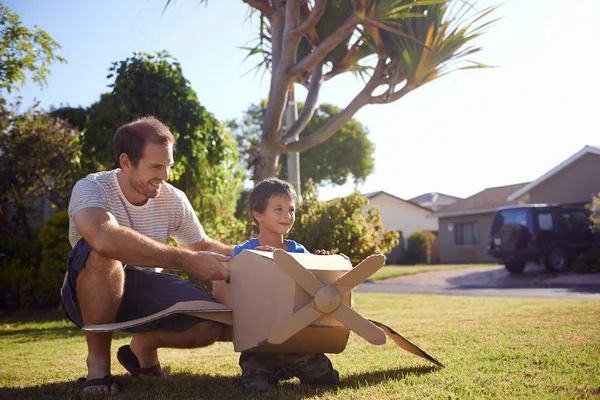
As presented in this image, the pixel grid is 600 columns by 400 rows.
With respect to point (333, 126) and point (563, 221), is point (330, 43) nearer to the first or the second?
point (333, 126)

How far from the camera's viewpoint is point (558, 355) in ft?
11.3

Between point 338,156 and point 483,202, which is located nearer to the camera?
point 483,202

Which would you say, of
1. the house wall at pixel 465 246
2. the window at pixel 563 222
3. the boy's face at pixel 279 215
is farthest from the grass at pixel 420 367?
the house wall at pixel 465 246

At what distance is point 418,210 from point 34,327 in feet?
102

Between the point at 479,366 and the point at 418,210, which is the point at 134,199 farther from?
the point at 418,210

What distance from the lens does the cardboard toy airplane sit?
2.68m

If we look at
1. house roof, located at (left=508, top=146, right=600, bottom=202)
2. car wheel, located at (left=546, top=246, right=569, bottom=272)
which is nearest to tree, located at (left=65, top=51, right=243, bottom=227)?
car wheel, located at (left=546, top=246, right=569, bottom=272)

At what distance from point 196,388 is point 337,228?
5.53 meters

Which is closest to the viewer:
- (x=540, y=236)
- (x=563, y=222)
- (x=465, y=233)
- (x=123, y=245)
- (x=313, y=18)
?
(x=123, y=245)

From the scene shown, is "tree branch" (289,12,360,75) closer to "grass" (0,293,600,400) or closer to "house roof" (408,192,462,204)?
"grass" (0,293,600,400)

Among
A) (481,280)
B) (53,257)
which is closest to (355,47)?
(53,257)

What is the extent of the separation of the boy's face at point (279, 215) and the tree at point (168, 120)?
5743 millimetres

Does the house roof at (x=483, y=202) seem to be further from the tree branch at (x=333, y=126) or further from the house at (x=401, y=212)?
the tree branch at (x=333, y=126)

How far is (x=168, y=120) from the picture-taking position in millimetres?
9203
